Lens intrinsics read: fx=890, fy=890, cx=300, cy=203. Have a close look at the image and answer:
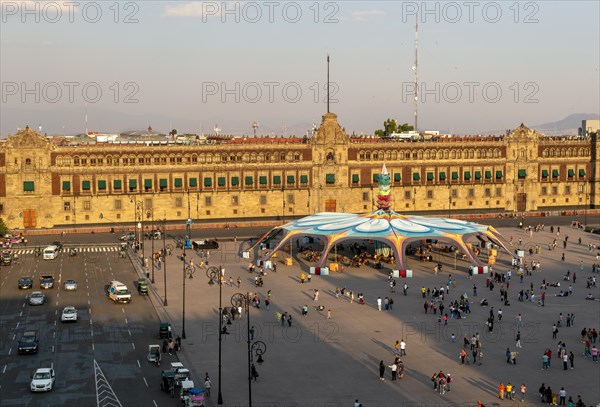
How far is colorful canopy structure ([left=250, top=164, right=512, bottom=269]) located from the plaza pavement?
2973 millimetres

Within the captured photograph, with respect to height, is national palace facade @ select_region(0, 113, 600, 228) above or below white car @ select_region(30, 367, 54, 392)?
above

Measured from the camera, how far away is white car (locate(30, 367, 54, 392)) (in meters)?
47.4

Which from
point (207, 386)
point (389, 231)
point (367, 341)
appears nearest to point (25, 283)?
point (367, 341)

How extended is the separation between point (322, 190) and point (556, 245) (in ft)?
131

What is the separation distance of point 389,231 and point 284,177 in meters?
46.4

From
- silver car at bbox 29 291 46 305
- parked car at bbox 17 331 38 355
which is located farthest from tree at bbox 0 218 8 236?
parked car at bbox 17 331 38 355

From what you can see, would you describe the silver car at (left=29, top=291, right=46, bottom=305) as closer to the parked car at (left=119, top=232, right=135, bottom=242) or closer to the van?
the van

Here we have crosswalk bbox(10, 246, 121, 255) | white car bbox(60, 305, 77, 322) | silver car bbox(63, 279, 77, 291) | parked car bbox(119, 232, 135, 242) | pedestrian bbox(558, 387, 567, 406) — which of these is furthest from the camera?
parked car bbox(119, 232, 135, 242)

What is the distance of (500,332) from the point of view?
62.2 meters

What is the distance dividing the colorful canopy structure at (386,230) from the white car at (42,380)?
3959 centimetres

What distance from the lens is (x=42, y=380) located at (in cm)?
4769

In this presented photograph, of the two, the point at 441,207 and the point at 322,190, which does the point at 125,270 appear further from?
the point at 441,207

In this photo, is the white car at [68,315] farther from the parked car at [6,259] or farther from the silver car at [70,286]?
the parked car at [6,259]

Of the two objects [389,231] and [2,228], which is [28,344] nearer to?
[389,231]
